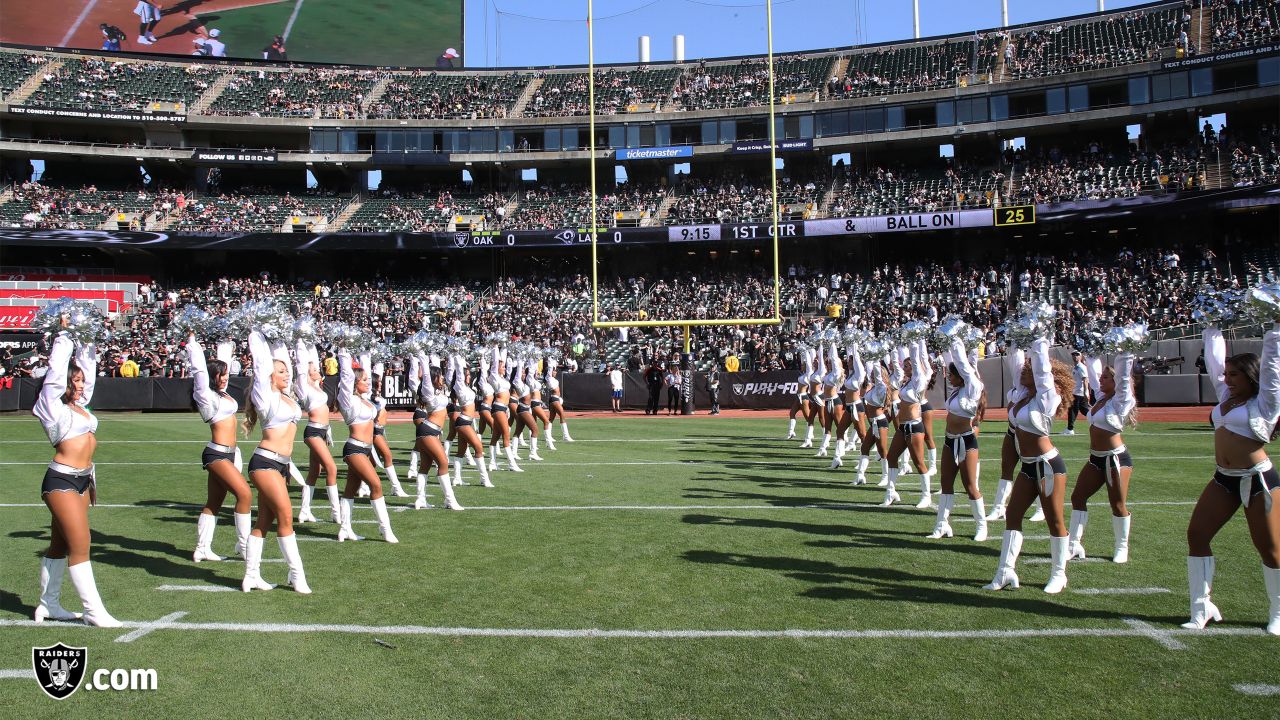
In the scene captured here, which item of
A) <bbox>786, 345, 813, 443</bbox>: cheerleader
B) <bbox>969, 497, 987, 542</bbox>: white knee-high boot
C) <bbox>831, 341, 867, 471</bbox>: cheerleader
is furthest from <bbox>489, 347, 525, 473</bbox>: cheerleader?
<bbox>969, 497, 987, 542</bbox>: white knee-high boot

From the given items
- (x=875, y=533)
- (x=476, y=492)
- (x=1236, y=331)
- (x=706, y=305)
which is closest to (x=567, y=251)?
(x=706, y=305)

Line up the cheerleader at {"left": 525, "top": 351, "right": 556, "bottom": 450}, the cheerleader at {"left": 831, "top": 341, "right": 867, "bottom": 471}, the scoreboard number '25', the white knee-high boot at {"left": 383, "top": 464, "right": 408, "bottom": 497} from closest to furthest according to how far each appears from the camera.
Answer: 1. the white knee-high boot at {"left": 383, "top": 464, "right": 408, "bottom": 497}
2. the cheerleader at {"left": 831, "top": 341, "right": 867, "bottom": 471}
3. the cheerleader at {"left": 525, "top": 351, "right": 556, "bottom": 450}
4. the scoreboard number '25'

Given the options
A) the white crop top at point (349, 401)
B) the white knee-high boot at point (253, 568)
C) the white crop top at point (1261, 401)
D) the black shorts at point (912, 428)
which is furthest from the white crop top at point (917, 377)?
the white knee-high boot at point (253, 568)

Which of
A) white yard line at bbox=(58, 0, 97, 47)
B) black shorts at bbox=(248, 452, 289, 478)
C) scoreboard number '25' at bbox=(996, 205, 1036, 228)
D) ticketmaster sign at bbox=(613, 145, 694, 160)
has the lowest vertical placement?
black shorts at bbox=(248, 452, 289, 478)

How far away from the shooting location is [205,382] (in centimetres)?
742

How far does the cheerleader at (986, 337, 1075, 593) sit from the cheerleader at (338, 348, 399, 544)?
17.9 feet

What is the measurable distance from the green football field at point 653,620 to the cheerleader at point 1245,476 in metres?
0.32

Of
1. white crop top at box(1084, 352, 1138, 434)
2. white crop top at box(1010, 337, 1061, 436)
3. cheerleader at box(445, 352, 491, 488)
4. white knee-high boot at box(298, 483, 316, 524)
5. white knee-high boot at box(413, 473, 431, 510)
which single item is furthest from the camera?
cheerleader at box(445, 352, 491, 488)

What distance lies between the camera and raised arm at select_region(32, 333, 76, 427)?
604 cm

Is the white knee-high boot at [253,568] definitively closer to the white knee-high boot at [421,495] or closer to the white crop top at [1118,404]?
the white knee-high boot at [421,495]

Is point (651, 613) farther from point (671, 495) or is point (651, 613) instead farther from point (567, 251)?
point (567, 251)

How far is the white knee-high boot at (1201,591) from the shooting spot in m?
5.81

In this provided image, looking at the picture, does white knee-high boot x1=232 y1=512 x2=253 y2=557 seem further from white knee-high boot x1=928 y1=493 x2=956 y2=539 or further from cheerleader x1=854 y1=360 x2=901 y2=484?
cheerleader x1=854 y1=360 x2=901 y2=484

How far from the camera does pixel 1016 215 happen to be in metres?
33.5
